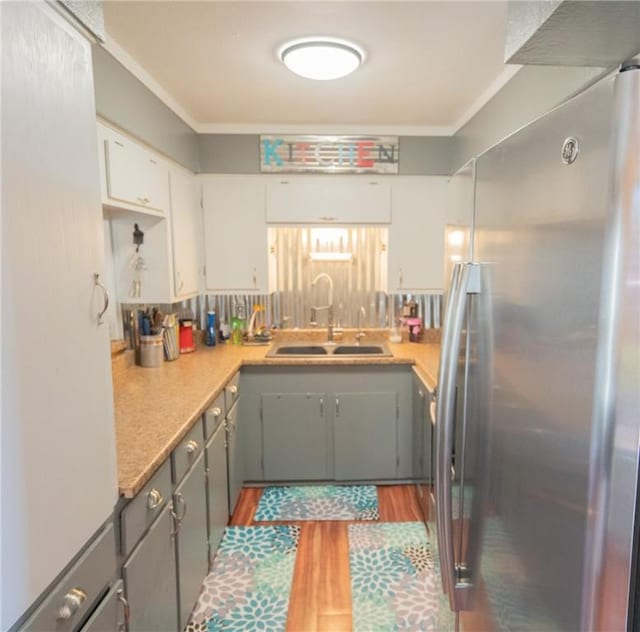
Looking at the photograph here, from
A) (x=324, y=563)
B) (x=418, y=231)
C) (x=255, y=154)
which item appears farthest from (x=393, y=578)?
(x=255, y=154)

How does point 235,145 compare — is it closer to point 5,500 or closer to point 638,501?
point 5,500

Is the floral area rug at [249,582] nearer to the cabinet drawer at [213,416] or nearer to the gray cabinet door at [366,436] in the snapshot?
the gray cabinet door at [366,436]

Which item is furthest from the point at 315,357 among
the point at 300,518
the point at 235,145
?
the point at 235,145

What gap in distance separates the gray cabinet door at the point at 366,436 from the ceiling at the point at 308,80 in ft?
6.10

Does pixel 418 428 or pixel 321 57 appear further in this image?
pixel 418 428

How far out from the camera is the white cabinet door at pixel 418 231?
3.16 metres

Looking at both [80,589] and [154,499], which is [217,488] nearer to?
[154,499]

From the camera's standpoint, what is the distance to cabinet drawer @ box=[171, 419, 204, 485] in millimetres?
1619

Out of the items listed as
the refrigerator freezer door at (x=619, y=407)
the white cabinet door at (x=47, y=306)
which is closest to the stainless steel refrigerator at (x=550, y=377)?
the refrigerator freezer door at (x=619, y=407)

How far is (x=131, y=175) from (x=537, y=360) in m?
2.00

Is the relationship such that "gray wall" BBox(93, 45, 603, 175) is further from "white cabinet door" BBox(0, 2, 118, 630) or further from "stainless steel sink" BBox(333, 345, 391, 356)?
"stainless steel sink" BBox(333, 345, 391, 356)

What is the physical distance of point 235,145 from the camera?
3.11 meters

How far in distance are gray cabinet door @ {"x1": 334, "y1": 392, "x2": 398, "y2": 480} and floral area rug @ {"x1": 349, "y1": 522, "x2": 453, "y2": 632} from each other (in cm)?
44

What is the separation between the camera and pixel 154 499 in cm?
140
